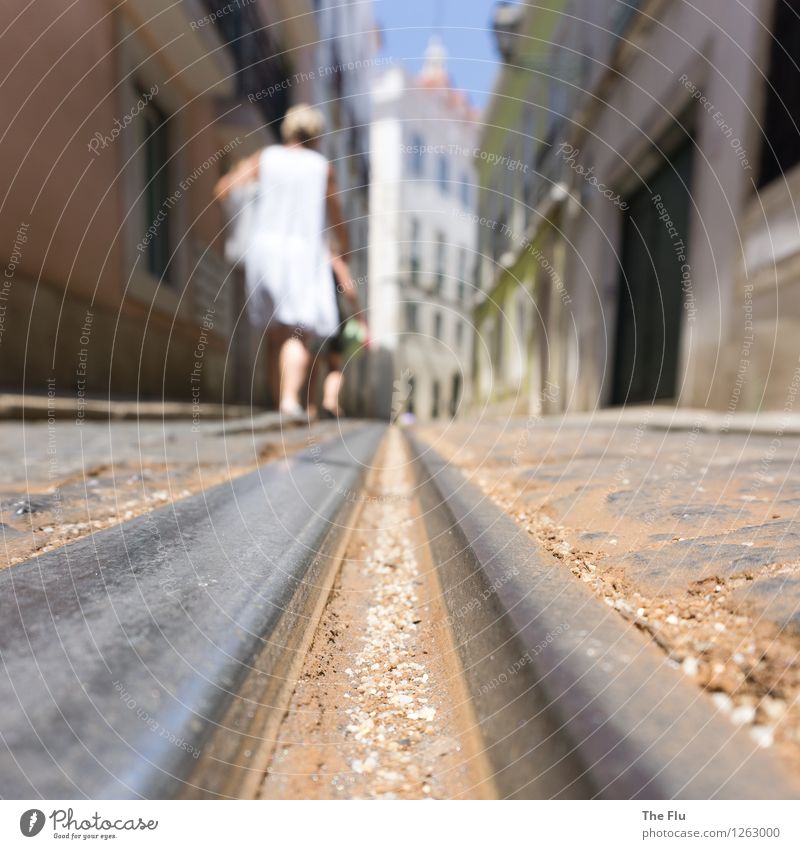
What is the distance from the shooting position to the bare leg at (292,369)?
11.4 feet

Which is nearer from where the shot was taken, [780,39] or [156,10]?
[780,39]

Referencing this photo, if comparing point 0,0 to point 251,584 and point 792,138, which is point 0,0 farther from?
point 792,138

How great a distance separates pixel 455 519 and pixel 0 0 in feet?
4.14

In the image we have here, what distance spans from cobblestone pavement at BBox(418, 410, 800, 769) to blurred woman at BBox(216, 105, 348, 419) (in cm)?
212

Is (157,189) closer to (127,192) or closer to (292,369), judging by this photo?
(127,192)

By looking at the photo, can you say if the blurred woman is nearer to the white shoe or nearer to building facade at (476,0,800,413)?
the white shoe

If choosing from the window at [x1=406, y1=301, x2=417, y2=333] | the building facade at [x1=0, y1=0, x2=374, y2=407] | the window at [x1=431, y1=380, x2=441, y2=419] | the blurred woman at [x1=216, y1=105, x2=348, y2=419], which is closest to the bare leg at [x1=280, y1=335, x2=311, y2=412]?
the blurred woman at [x1=216, y1=105, x2=348, y2=419]

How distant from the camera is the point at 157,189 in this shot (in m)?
4.94

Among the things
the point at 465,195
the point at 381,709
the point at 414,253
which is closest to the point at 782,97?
the point at 381,709

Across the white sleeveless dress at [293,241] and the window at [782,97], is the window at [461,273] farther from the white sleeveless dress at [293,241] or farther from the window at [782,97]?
the white sleeveless dress at [293,241]
